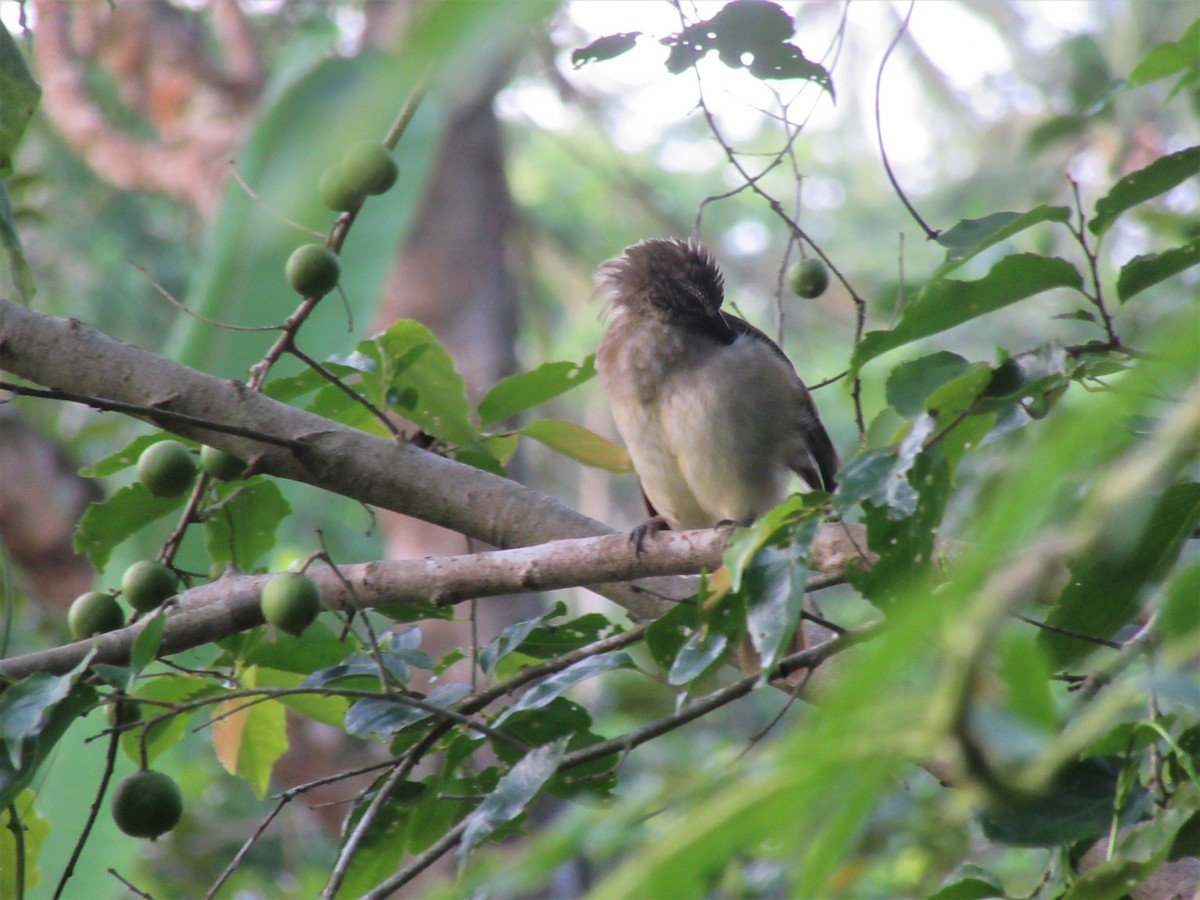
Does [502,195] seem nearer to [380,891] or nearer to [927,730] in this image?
[380,891]

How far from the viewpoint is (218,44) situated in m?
8.08

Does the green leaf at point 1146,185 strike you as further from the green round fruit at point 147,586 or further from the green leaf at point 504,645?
the green round fruit at point 147,586

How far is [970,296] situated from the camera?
4.03 ft

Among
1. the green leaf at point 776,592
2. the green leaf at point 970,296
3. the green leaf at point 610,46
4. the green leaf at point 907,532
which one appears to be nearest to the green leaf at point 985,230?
the green leaf at point 970,296

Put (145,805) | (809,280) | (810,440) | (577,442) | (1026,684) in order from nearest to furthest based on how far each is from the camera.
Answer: (1026,684) → (145,805) → (809,280) → (577,442) → (810,440)

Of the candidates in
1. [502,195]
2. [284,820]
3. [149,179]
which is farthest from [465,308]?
[284,820]

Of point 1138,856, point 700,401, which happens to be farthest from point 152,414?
point 700,401

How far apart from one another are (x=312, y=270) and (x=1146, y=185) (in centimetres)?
116

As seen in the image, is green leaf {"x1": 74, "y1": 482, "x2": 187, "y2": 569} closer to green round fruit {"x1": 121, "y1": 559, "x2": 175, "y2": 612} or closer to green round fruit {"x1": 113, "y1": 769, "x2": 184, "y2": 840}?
green round fruit {"x1": 121, "y1": 559, "x2": 175, "y2": 612}

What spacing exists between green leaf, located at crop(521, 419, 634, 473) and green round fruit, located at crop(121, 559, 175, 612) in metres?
0.71

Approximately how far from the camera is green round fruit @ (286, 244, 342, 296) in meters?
1.80

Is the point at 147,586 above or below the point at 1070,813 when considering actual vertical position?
above

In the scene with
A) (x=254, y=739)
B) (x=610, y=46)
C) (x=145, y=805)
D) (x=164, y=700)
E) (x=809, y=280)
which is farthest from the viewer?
(x=809, y=280)

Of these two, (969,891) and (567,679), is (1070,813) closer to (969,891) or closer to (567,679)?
(969,891)
